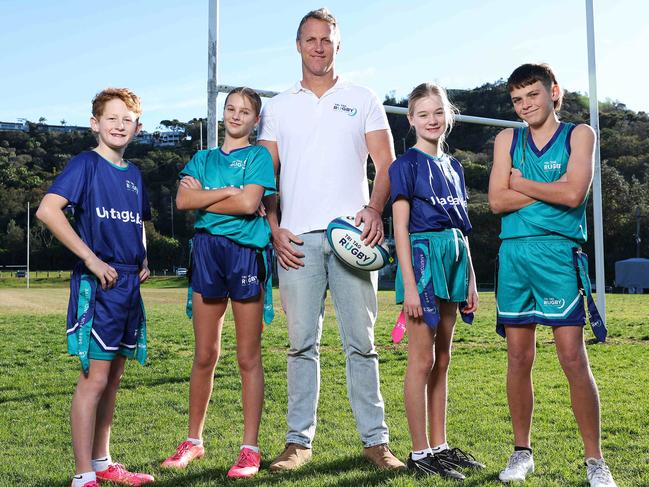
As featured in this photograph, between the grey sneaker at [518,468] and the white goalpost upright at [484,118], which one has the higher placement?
the white goalpost upright at [484,118]

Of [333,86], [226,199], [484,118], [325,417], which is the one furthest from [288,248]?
[484,118]

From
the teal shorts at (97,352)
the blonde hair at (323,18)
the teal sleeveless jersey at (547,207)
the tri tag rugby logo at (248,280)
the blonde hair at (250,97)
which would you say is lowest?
the teal shorts at (97,352)

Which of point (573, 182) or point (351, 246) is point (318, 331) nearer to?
point (351, 246)

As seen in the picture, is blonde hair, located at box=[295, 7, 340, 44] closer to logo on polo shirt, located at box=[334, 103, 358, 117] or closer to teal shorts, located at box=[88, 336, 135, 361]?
logo on polo shirt, located at box=[334, 103, 358, 117]

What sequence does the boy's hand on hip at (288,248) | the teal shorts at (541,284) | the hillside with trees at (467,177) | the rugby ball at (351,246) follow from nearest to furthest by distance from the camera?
1. the teal shorts at (541,284)
2. the rugby ball at (351,246)
3. the boy's hand on hip at (288,248)
4. the hillside with trees at (467,177)

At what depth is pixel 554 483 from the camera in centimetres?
291

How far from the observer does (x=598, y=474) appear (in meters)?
2.80

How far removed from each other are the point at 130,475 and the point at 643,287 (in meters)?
33.4

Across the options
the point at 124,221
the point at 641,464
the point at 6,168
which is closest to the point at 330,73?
the point at 124,221

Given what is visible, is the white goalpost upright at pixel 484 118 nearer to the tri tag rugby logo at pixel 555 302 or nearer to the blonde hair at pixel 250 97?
the blonde hair at pixel 250 97

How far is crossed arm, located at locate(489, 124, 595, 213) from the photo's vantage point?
2832 millimetres

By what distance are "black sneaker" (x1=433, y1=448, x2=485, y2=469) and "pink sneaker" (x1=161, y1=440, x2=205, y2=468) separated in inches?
43.8

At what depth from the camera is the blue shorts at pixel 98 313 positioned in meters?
2.84

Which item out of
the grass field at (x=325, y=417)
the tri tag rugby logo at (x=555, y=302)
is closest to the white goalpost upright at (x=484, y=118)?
the grass field at (x=325, y=417)
